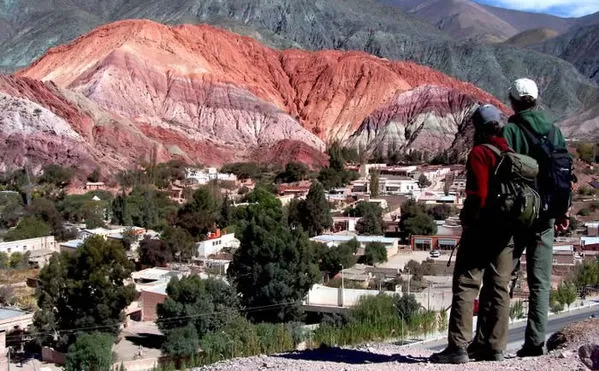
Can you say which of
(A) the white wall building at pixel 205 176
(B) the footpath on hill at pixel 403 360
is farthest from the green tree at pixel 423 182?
(B) the footpath on hill at pixel 403 360

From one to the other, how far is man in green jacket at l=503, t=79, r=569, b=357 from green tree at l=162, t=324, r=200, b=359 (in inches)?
533

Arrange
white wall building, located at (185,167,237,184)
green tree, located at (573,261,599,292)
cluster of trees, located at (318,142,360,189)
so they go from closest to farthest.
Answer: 1. green tree, located at (573,261,599,292)
2. cluster of trees, located at (318,142,360,189)
3. white wall building, located at (185,167,237,184)

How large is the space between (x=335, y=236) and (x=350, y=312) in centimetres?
1872

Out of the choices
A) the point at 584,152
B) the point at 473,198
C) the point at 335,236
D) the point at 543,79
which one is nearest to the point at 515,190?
the point at 473,198

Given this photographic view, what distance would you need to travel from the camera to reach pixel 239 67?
347ft

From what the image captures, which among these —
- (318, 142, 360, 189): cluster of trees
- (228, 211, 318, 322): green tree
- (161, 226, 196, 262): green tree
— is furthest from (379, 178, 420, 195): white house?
(228, 211, 318, 322): green tree

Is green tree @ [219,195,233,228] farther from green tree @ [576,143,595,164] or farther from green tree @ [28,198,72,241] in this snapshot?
green tree @ [576,143,595,164]

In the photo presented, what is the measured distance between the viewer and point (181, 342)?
19.8m

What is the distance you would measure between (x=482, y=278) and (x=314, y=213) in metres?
37.2

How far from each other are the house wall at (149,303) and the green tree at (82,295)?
2772 mm

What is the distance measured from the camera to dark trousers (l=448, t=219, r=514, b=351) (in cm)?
590

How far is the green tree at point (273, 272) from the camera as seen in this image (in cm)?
2333

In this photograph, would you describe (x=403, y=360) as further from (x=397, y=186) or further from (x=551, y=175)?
(x=397, y=186)

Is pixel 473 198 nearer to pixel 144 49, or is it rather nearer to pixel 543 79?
pixel 144 49
